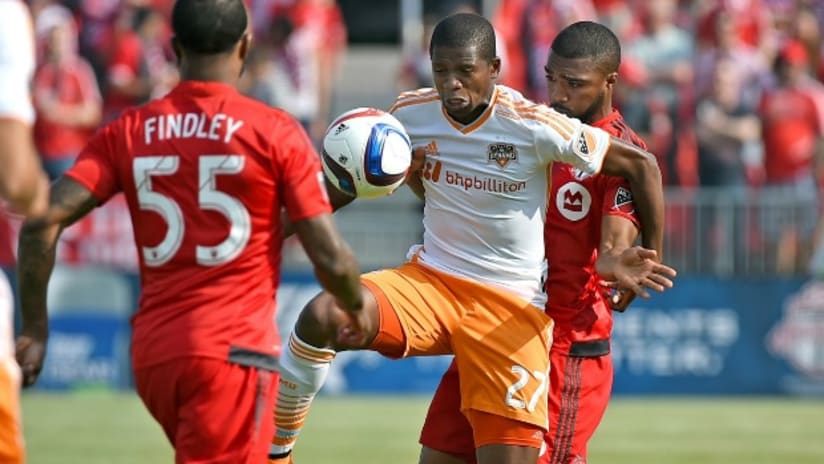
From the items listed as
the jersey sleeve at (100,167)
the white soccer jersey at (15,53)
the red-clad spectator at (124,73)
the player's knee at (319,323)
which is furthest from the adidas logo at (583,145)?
the red-clad spectator at (124,73)

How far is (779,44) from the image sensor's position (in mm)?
19094

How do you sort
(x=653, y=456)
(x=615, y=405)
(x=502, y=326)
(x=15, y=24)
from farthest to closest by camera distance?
(x=615, y=405) < (x=653, y=456) < (x=502, y=326) < (x=15, y=24)

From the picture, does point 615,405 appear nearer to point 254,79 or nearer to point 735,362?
point 735,362

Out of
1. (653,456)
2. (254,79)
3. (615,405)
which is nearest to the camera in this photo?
(653,456)

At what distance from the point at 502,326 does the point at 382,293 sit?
574 mm

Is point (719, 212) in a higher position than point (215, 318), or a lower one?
lower

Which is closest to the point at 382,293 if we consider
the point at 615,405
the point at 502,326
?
the point at 502,326

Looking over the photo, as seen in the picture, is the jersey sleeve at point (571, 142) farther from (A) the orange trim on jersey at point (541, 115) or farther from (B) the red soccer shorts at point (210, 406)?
(B) the red soccer shorts at point (210, 406)

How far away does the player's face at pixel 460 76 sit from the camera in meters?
7.12

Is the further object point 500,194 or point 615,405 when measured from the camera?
point 615,405

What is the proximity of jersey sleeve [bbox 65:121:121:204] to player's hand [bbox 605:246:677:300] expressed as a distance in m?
2.41

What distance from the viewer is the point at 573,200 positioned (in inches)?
298

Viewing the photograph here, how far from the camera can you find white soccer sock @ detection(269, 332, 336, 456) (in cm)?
723

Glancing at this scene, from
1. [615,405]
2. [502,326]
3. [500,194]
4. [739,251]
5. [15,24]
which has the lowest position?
[615,405]
